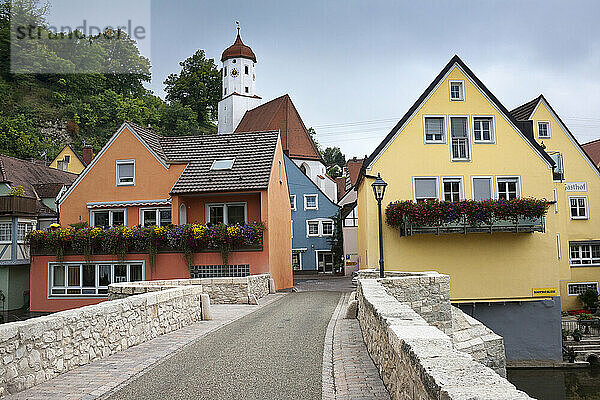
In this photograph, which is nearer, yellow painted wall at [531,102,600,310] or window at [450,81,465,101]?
window at [450,81,465,101]

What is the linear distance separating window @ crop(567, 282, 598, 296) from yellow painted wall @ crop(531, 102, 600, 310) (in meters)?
0.22

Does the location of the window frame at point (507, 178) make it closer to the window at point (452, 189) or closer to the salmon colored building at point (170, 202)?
the window at point (452, 189)

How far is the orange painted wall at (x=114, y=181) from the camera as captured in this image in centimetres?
2881

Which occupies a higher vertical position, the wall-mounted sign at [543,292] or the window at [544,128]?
the window at [544,128]

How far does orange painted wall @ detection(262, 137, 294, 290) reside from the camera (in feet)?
84.9

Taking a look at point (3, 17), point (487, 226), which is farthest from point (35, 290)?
point (3, 17)

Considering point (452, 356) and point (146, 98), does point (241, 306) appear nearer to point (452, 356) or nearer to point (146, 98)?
point (452, 356)

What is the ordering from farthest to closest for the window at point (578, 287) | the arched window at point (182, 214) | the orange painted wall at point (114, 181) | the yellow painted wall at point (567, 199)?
the window at point (578, 287) < the yellow painted wall at point (567, 199) < the orange painted wall at point (114, 181) < the arched window at point (182, 214)

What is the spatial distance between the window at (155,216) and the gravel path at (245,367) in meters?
15.9

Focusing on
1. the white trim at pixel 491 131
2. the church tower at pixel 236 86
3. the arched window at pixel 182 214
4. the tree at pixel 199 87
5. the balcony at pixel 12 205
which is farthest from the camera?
the tree at pixel 199 87

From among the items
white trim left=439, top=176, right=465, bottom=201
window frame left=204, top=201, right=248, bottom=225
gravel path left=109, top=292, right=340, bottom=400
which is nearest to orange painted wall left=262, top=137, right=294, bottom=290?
window frame left=204, top=201, right=248, bottom=225

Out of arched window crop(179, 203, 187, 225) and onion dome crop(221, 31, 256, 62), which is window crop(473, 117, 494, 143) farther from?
onion dome crop(221, 31, 256, 62)

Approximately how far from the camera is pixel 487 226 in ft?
83.2

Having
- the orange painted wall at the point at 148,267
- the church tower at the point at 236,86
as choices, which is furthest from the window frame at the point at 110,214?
the church tower at the point at 236,86
